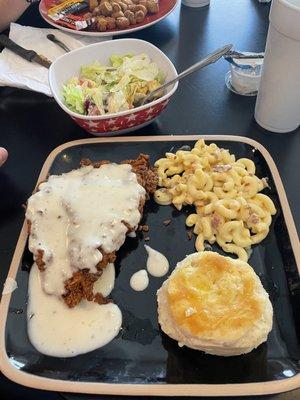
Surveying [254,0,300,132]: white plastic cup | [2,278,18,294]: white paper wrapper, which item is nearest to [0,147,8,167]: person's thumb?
[2,278,18,294]: white paper wrapper

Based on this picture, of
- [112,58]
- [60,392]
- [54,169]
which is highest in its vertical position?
[112,58]

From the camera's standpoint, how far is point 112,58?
1761 mm

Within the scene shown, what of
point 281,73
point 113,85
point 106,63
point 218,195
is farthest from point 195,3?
point 218,195

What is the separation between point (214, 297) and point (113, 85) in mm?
967

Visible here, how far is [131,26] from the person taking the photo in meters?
1.98

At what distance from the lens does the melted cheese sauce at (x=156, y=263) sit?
1.24 metres

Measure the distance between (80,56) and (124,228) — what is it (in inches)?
33.0

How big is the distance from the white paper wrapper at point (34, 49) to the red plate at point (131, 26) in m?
0.04

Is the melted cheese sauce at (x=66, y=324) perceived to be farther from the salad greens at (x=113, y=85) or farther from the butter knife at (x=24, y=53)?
the butter knife at (x=24, y=53)

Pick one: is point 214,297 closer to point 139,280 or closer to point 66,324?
point 139,280

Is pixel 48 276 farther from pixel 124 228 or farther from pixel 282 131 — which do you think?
pixel 282 131

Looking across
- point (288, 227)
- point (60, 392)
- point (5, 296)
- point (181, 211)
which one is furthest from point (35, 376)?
point (288, 227)

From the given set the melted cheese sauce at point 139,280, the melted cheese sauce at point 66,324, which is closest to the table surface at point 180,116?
the melted cheese sauce at point 66,324

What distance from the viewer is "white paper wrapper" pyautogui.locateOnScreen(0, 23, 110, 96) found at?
5.70ft
